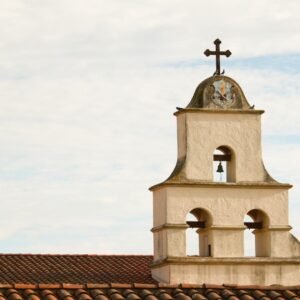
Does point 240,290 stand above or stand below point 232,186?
below

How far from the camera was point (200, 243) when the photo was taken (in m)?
36.7

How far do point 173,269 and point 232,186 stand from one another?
233 centimetres

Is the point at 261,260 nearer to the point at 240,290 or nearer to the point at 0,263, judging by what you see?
the point at 0,263

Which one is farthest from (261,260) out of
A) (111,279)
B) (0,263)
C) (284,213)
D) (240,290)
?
(240,290)

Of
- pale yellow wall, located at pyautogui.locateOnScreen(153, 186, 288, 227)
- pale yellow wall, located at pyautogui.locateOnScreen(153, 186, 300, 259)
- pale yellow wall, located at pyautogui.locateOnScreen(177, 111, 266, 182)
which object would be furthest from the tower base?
pale yellow wall, located at pyautogui.locateOnScreen(177, 111, 266, 182)

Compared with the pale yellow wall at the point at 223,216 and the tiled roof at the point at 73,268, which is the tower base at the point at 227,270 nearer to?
the pale yellow wall at the point at 223,216

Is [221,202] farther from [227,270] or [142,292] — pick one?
[142,292]

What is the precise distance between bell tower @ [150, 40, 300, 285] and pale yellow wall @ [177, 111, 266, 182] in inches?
0.9

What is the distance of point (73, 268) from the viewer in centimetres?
3641

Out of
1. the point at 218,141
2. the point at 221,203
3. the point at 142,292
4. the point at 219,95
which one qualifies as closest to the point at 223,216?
the point at 221,203

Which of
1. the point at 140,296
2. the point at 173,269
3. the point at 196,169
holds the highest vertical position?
the point at 196,169

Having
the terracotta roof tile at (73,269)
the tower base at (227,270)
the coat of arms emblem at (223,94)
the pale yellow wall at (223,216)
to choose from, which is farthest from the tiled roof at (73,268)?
the coat of arms emblem at (223,94)

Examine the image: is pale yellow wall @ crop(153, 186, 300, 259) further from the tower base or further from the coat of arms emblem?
the coat of arms emblem

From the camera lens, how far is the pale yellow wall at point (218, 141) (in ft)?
119
